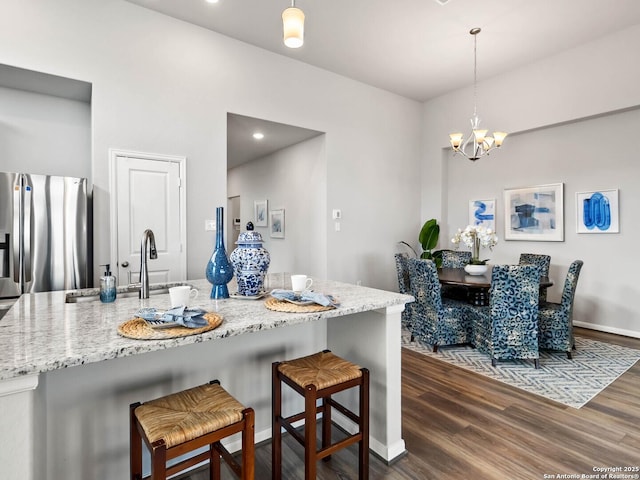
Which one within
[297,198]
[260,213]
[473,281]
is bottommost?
[473,281]

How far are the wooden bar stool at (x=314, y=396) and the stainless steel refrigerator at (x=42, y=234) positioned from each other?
2.24 metres

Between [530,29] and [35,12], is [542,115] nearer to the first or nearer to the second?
[530,29]

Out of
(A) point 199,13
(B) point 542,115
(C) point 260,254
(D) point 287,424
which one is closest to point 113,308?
(C) point 260,254

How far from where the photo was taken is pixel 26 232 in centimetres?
275

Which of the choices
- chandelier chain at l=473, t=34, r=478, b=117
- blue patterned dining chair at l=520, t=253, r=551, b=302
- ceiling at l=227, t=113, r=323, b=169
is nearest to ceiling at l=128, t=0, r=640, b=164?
chandelier chain at l=473, t=34, r=478, b=117

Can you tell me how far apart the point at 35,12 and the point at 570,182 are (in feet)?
19.1

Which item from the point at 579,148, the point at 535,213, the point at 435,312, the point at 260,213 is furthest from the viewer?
the point at 260,213

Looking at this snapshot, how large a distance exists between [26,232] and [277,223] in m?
3.69

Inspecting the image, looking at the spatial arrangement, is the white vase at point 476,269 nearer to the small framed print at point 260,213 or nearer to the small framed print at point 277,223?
the small framed print at point 277,223

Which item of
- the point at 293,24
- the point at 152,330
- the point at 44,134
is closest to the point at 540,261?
the point at 293,24

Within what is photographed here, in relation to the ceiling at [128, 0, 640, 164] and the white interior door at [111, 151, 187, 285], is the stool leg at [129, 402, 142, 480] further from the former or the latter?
the ceiling at [128, 0, 640, 164]

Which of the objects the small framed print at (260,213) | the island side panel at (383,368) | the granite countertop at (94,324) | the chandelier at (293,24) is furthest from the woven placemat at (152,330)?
the small framed print at (260,213)

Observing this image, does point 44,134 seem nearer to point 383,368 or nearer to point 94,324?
point 94,324

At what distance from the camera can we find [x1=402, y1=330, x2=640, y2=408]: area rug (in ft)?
8.94
